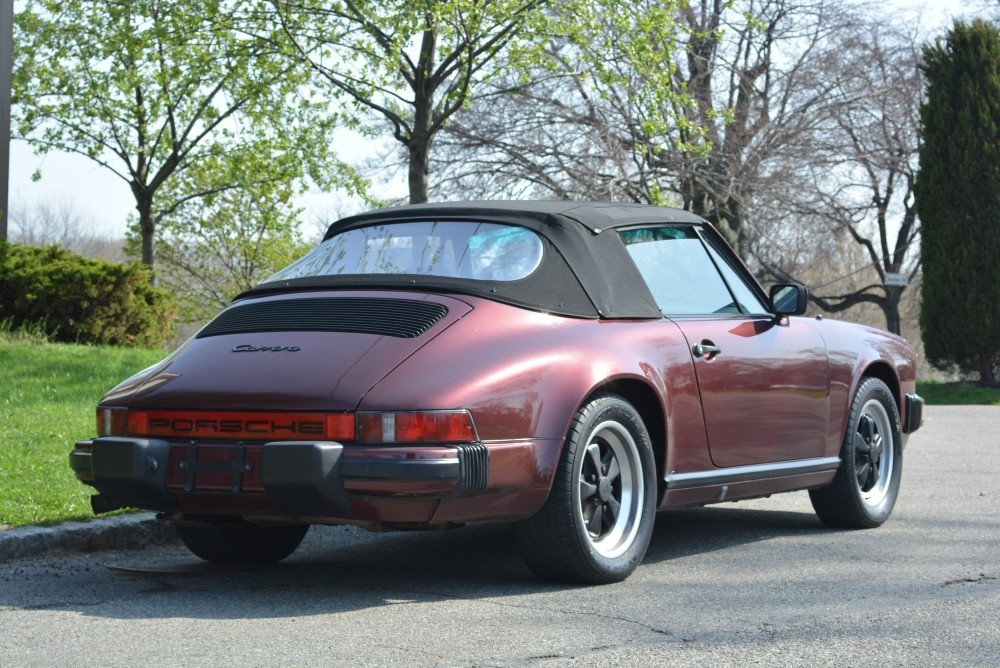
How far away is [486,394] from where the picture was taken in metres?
4.35

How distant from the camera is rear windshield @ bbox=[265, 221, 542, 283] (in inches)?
199

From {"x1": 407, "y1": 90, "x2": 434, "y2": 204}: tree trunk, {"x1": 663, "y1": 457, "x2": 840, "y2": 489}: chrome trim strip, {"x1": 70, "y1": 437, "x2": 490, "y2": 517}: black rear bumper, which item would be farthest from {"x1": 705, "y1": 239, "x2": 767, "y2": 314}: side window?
{"x1": 407, "y1": 90, "x2": 434, "y2": 204}: tree trunk

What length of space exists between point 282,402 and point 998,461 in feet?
26.8

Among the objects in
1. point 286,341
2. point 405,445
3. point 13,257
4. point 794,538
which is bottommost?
point 794,538

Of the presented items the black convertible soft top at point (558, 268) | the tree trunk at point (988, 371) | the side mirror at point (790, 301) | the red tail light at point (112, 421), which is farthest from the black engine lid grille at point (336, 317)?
the tree trunk at point (988, 371)

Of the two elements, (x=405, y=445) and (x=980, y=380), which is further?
(x=980, y=380)

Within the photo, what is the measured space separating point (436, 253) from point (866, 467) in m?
2.98

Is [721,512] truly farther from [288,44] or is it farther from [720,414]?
[288,44]

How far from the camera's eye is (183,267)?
3794 cm

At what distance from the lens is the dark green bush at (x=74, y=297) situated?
50.2 feet

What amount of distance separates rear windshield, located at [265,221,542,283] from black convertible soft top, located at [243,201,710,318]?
0.18ft

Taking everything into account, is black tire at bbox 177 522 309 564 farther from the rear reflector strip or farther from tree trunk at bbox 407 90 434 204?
tree trunk at bbox 407 90 434 204

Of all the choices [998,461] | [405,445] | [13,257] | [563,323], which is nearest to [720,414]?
[563,323]

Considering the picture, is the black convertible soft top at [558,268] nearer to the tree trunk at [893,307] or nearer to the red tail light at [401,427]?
the red tail light at [401,427]
